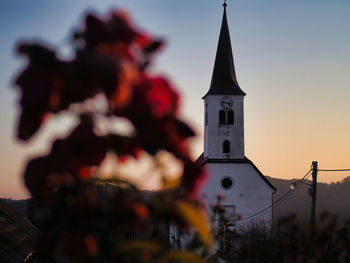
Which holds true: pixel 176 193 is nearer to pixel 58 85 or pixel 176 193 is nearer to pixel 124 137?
pixel 124 137

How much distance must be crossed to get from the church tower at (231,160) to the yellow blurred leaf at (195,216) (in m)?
27.5

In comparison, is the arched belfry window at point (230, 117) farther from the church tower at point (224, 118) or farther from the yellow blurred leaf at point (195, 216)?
the yellow blurred leaf at point (195, 216)

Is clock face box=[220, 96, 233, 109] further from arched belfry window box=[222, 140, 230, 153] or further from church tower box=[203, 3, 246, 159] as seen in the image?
arched belfry window box=[222, 140, 230, 153]

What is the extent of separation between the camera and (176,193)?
1.04m

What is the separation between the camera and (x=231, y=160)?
29.5m

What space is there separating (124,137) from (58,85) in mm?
172

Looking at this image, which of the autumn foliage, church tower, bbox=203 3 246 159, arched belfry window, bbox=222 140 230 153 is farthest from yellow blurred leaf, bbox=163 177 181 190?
arched belfry window, bbox=222 140 230 153

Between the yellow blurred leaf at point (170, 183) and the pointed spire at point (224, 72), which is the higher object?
the pointed spire at point (224, 72)

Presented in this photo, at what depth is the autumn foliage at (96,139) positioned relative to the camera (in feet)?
2.97

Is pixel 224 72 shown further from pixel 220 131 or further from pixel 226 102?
pixel 220 131

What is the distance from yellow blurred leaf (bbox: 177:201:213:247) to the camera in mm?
991

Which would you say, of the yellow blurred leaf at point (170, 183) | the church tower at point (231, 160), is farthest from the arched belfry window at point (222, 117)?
the yellow blurred leaf at point (170, 183)

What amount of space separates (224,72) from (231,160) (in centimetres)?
600

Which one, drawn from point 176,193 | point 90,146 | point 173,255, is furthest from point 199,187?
point 90,146
